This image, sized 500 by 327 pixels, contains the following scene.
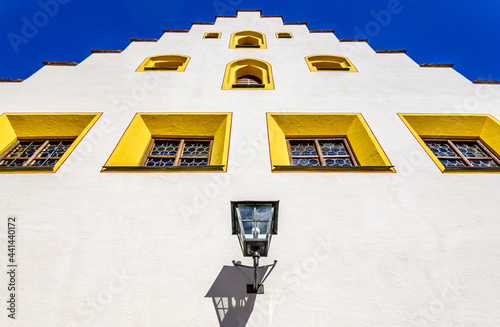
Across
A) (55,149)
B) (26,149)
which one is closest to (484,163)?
(55,149)

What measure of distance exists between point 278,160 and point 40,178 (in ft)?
10.4

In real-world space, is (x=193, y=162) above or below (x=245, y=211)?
above

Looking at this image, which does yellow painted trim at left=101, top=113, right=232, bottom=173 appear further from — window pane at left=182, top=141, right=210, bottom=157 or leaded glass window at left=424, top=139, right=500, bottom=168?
leaded glass window at left=424, top=139, right=500, bottom=168

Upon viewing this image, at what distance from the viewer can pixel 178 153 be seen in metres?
4.94

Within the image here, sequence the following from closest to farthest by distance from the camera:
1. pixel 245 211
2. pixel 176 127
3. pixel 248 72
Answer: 1. pixel 245 211
2. pixel 176 127
3. pixel 248 72

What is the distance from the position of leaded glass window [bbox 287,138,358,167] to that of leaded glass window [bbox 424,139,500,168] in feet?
4.92

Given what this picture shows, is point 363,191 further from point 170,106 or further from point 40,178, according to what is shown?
point 40,178

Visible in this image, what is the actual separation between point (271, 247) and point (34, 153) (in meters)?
4.37

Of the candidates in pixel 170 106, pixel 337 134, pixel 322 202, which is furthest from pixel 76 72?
pixel 322 202

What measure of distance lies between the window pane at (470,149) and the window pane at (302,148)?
258 centimetres

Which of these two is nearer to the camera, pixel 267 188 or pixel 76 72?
pixel 267 188

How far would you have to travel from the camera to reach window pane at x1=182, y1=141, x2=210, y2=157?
16.4ft

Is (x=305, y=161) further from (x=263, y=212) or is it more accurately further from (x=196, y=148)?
(x=263, y=212)

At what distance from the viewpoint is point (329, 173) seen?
12.9 feet
